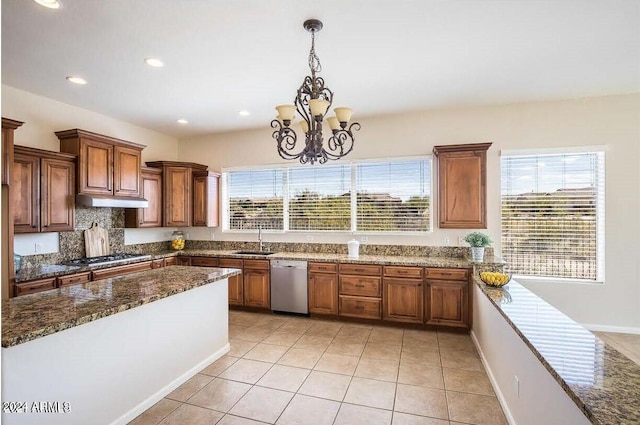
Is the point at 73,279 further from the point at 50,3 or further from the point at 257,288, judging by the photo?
the point at 50,3

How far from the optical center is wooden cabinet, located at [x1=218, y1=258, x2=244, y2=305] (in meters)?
5.28

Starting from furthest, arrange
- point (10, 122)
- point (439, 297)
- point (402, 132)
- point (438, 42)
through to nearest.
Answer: point (402, 132) < point (439, 297) < point (10, 122) < point (438, 42)

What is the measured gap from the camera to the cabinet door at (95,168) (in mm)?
4281

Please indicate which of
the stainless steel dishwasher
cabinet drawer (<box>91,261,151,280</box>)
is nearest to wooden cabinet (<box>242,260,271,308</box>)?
the stainless steel dishwasher

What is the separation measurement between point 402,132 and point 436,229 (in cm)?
144

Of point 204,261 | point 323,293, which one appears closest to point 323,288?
point 323,293

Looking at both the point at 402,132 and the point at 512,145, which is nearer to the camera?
the point at 512,145

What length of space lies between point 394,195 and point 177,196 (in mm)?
3375

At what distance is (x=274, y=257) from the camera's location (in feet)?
16.7

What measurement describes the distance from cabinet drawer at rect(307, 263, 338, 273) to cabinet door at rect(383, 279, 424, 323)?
70cm

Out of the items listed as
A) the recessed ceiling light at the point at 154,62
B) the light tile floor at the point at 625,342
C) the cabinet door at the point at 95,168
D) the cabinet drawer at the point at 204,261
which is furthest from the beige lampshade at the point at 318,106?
the light tile floor at the point at 625,342

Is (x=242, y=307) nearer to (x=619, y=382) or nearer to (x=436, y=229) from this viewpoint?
(x=436, y=229)

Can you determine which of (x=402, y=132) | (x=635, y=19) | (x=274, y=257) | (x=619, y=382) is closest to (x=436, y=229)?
(x=402, y=132)

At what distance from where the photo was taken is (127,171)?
4867mm
